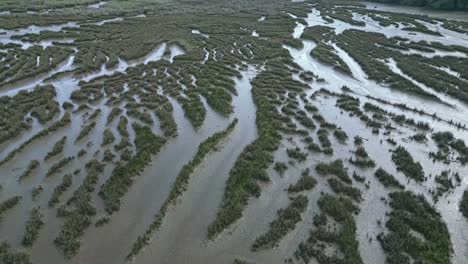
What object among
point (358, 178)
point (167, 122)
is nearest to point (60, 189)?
point (167, 122)

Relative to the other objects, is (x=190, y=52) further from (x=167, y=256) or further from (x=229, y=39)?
(x=167, y=256)

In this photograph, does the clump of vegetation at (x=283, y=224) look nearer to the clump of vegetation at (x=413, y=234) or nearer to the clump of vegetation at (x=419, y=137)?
the clump of vegetation at (x=413, y=234)

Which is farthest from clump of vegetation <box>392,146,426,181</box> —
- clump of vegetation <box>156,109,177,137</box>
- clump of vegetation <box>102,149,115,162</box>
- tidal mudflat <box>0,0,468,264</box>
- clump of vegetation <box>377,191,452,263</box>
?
clump of vegetation <box>102,149,115,162</box>

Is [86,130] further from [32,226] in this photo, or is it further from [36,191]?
[32,226]

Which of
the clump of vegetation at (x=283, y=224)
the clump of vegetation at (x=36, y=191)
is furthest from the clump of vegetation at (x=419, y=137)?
the clump of vegetation at (x=36, y=191)

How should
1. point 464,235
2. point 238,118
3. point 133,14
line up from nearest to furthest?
point 464,235, point 238,118, point 133,14

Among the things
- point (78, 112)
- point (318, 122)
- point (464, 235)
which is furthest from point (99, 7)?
point (464, 235)

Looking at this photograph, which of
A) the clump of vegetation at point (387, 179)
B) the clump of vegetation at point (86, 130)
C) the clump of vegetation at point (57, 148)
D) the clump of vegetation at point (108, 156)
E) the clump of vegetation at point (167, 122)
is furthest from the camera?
the clump of vegetation at point (167, 122)
